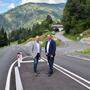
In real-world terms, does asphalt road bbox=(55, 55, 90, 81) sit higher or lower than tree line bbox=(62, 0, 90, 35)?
higher

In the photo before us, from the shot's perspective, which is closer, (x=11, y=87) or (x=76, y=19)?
(x=11, y=87)

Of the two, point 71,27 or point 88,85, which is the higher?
point 88,85

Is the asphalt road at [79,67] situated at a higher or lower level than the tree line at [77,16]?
higher

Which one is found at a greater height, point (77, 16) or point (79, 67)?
point (79, 67)

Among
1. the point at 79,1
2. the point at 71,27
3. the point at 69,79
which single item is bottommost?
the point at 71,27

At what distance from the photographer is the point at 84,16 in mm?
128750

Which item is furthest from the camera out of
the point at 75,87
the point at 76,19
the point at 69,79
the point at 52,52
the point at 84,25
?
the point at 76,19

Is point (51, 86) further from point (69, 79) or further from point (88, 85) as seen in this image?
point (69, 79)

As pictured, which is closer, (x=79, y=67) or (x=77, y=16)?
(x=79, y=67)

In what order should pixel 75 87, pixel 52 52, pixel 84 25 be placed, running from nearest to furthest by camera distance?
pixel 75 87, pixel 52 52, pixel 84 25

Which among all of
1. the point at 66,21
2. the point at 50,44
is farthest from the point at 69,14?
the point at 50,44

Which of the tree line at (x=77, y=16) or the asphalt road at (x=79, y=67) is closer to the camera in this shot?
the asphalt road at (x=79, y=67)

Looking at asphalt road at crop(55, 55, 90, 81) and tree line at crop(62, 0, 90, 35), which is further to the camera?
tree line at crop(62, 0, 90, 35)

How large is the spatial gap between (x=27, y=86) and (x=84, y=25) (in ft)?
352
